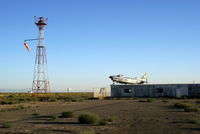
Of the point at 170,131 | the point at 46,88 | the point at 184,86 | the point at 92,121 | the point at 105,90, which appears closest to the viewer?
the point at 170,131

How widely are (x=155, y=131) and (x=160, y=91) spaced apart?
44.5 metres

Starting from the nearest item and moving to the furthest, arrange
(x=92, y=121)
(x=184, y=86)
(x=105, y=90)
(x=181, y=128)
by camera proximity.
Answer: (x=181, y=128) < (x=92, y=121) < (x=184, y=86) < (x=105, y=90)

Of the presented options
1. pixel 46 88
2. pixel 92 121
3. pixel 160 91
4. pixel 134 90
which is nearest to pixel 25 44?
pixel 46 88

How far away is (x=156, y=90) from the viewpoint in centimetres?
5778

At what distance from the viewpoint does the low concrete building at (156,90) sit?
53906 mm

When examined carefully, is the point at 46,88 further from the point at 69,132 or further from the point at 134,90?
the point at 69,132

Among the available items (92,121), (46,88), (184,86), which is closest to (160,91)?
(184,86)

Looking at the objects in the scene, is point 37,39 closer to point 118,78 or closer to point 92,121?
point 118,78

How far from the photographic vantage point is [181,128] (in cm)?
1483

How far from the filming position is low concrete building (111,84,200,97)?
5391 centimetres

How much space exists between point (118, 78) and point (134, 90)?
Result: 184 inches

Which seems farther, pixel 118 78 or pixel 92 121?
pixel 118 78

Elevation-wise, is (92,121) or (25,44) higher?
(25,44)

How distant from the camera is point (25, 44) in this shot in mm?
61625
